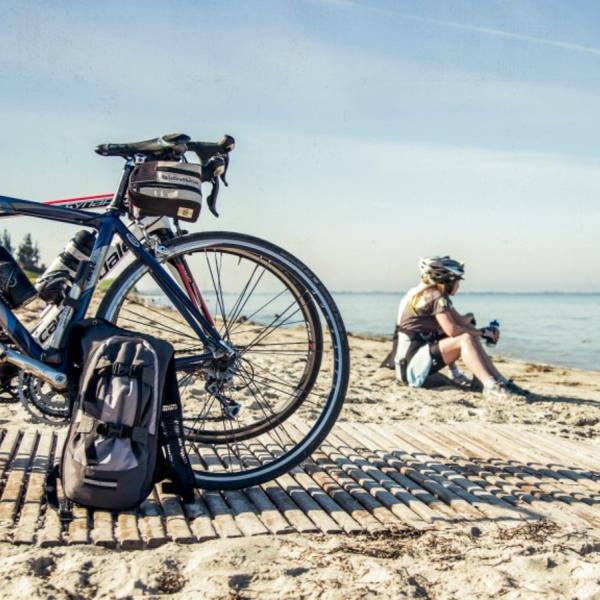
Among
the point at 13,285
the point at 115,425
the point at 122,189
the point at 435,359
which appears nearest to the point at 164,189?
the point at 122,189

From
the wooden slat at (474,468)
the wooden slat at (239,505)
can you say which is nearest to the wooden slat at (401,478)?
the wooden slat at (474,468)

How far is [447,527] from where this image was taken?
2.68 metres

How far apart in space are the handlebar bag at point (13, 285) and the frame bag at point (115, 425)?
39 centimetres

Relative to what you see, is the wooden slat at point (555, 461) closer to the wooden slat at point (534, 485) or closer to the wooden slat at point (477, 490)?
the wooden slat at point (534, 485)

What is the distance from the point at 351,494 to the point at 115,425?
95cm

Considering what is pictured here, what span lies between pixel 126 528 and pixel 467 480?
1.45 m

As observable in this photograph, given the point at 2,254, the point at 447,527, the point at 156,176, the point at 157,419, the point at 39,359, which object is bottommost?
the point at 447,527

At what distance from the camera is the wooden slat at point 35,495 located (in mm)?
2430

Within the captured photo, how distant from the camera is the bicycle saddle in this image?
302 cm

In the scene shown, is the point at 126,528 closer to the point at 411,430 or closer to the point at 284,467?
the point at 284,467

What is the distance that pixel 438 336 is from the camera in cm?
690

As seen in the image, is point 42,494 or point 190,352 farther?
point 190,352

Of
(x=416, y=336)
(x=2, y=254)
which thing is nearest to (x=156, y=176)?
(x=2, y=254)

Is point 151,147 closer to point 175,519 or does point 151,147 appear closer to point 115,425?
point 115,425
